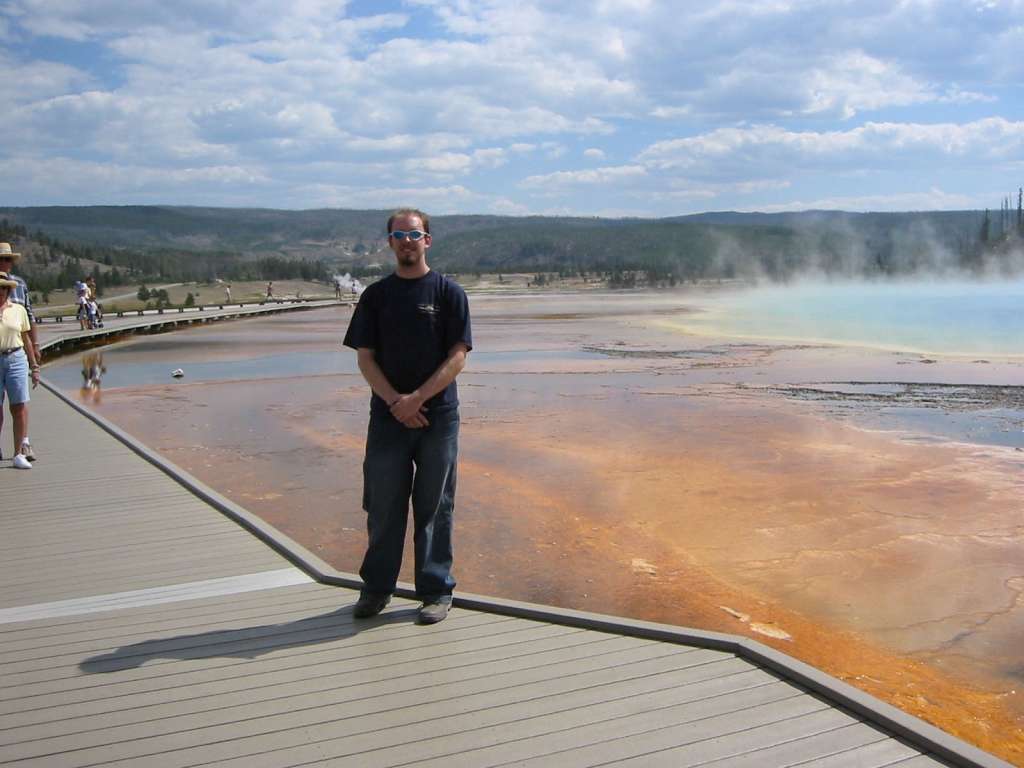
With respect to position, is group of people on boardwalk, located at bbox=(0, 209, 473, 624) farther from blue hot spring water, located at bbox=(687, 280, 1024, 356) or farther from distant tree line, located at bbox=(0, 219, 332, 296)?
distant tree line, located at bbox=(0, 219, 332, 296)

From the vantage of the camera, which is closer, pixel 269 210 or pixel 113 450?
pixel 113 450

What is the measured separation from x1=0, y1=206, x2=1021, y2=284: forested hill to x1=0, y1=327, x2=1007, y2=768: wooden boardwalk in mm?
97953

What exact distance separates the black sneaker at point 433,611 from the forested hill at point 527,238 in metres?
98.0

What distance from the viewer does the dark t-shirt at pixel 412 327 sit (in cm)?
395

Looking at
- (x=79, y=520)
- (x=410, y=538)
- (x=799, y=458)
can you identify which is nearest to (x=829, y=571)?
(x=410, y=538)

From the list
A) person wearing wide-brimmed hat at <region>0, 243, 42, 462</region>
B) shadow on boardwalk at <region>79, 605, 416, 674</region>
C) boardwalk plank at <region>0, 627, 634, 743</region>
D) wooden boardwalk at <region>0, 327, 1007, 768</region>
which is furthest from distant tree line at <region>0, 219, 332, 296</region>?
boardwalk plank at <region>0, 627, 634, 743</region>

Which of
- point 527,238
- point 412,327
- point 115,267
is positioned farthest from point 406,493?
point 527,238

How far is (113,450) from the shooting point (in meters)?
8.52

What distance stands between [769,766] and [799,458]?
7686 millimetres

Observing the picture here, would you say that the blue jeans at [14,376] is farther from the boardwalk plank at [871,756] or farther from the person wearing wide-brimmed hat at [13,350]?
the boardwalk plank at [871,756]

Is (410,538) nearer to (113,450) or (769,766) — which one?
(113,450)

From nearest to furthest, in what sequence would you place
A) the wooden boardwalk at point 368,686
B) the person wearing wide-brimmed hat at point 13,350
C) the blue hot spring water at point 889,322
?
the wooden boardwalk at point 368,686 < the person wearing wide-brimmed hat at point 13,350 < the blue hot spring water at point 889,322

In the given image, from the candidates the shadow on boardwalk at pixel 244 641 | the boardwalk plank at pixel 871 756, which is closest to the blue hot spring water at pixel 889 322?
the shadow on boardwalk at pixel 244 641

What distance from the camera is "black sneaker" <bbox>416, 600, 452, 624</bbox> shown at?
13.0 feet
